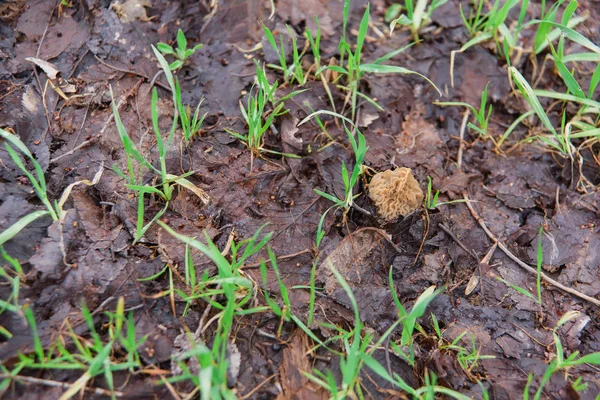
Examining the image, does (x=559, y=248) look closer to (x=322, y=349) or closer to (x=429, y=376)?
(x=429, y=376)

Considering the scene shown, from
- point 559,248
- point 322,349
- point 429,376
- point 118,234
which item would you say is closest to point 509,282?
point 559,248

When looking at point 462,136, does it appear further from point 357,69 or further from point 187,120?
point 187,120

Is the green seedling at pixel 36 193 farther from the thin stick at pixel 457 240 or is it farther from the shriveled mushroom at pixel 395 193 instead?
the thin stick at pixel 457 240

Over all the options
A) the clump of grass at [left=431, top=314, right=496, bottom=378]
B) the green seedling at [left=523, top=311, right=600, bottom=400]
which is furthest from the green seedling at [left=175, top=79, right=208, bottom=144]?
the green seedling at [left=523, top=311, right=600, bottom=400]

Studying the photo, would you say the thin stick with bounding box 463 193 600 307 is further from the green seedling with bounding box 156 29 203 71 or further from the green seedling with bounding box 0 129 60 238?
the green seedling with bounding box 0 129 60 238

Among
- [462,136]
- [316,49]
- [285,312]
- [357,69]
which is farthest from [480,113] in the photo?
[285,312]
